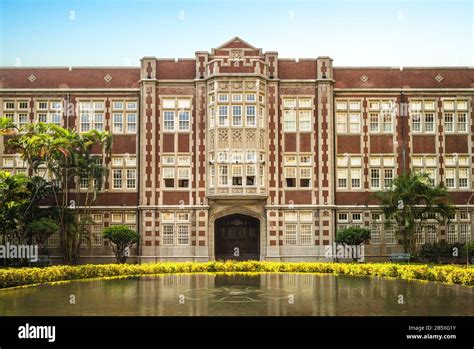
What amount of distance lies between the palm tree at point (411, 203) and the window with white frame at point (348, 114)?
566 cm

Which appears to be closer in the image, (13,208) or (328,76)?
(13,208)

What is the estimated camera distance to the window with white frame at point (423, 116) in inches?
1834

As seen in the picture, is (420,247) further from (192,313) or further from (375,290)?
(192,313)

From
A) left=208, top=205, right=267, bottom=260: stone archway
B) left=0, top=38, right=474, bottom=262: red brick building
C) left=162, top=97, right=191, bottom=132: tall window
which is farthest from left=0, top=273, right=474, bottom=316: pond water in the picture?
left=162, top=97, right=191, bottom=132: tall window

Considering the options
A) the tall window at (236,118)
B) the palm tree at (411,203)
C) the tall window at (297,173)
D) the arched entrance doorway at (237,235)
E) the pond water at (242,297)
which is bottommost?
the pond water at (242,297)

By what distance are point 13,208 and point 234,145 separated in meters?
15.3

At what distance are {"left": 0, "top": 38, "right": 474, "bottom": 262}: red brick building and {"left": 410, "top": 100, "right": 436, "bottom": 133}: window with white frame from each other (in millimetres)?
72

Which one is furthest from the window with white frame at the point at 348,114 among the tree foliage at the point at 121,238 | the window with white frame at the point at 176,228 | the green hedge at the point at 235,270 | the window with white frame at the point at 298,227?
the tree foliage at the point at 121,238

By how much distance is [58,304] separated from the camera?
23.0 m

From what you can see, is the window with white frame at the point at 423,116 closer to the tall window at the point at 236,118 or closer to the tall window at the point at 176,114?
the tall window at the point at 236,118

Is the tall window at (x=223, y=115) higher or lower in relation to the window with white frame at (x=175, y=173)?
higher

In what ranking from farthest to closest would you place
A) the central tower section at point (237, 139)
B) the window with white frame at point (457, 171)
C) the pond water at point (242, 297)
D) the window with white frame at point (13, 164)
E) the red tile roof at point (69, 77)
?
the red tile roof at point (69, 77)
the window with white frame at point (457, 171)
the window with white frame at point (13, 164)
the central tower section at point (237, 139)
the pond water at point (242, 297)
